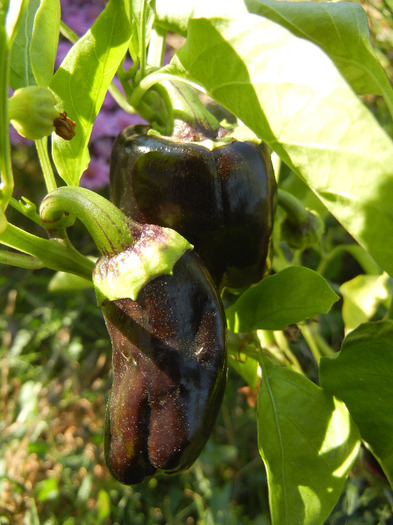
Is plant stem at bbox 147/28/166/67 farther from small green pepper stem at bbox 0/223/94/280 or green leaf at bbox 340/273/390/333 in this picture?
green leaf at bbox 340/273/390/333

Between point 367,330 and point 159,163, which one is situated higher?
point 159,163

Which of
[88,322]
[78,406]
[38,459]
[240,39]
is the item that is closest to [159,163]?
[240,39]

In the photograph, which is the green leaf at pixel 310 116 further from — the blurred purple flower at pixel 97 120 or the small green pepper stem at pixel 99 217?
the blurred purple flower at pixel 97 120

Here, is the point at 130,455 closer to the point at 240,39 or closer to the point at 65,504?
the point at 240,39

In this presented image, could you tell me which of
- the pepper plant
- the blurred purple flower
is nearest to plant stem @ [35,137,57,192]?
the pepper plant

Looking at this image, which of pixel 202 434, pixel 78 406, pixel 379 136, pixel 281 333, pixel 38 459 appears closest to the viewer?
pixel 379 136

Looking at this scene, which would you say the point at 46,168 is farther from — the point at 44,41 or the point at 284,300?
the point at 284,300

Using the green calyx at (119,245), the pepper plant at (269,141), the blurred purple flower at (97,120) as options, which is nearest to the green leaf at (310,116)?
the pepper plant at (269,141)
